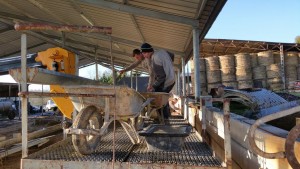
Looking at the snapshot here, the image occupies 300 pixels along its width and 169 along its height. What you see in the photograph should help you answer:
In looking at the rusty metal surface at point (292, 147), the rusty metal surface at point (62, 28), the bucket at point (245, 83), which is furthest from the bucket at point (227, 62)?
the rusty metal surface at point (292, 147)

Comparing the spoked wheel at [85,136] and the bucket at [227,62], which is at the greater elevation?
the bucket at [227,62]

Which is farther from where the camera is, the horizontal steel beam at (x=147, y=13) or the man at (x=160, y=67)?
the horizontal steel beam at (x=147, y=13)

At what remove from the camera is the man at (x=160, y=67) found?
6.80 meters

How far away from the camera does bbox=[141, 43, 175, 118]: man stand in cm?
680

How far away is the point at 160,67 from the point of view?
22.9 feet

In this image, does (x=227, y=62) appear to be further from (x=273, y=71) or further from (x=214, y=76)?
(x=273, y=71)

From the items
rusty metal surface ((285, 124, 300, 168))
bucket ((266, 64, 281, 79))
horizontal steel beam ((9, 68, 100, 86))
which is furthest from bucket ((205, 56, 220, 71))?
rusty metal surface ((285, 124, 300, 168))

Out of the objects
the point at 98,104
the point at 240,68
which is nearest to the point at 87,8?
the point at 98,104

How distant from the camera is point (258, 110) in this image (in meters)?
8.62

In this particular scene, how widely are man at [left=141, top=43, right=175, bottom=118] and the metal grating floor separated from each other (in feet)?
7.61

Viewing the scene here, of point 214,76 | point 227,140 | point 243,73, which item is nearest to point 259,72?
point 243,73

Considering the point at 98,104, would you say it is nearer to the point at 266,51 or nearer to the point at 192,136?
the point at 192,136

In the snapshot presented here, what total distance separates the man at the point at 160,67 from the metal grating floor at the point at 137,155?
232 centimetres

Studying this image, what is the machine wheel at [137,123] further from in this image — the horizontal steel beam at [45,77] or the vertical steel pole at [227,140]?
the vertical steel pole at [227,140]
